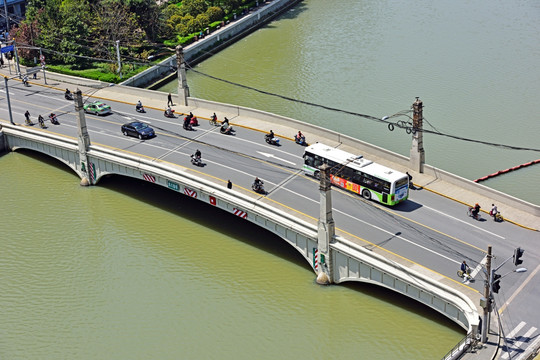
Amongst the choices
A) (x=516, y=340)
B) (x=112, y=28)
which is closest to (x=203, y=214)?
(x=516, y=340)

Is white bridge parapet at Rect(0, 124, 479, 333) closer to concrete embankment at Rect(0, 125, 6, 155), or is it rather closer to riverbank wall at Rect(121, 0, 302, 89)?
concrete embankment at Rect(0, 125, 6, 155)

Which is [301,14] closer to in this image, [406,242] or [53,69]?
[53,69]

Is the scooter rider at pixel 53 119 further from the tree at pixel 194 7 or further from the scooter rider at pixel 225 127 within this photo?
the tree at pixel 194 7

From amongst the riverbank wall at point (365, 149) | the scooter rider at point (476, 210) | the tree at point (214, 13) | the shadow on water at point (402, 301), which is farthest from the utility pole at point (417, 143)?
the tree at point (214, 13)

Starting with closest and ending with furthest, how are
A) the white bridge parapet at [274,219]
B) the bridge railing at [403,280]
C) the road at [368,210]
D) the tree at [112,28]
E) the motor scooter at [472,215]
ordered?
the bridge railing at [403,280], the white bridge parapet at [274,219], the road at [368,210], the motor scooter at [472,215], the tree at [112,28]

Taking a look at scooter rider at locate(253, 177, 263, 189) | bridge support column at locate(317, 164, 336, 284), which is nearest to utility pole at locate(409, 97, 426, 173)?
bridge support column at locate(317, 164, 336, 284)

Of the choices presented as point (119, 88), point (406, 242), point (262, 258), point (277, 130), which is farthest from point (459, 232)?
point (119, 88)
